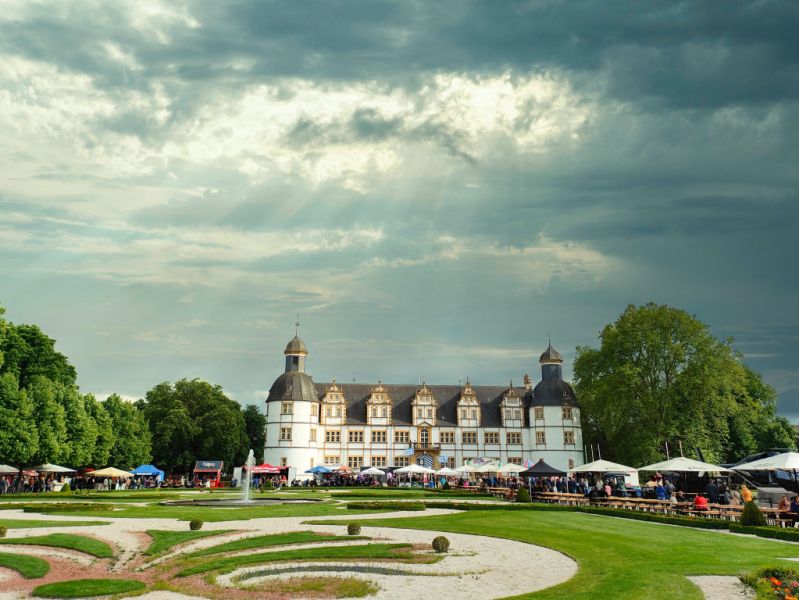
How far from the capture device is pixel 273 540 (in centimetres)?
2080

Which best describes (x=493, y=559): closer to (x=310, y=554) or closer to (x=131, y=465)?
(x=310, y=554)

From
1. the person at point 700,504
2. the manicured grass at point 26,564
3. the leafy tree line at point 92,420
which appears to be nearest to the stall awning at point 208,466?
the leafy tree line at point 92,420

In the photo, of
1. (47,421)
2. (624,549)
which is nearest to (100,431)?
(47,421)

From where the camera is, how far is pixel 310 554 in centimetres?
1814

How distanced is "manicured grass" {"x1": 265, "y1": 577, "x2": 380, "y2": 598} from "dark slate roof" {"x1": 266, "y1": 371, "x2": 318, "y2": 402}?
72931 millimetres

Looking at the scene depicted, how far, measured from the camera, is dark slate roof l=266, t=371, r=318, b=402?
87188 millimetres

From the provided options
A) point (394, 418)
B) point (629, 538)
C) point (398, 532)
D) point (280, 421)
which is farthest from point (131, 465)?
point (629, 538)

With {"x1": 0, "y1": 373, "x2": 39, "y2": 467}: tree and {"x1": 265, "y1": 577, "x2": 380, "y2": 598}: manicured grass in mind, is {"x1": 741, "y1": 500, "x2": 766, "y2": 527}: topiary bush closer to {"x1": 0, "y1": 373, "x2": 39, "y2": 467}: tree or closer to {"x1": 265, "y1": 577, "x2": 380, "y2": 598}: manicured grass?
{"x1": 265, "y1": 577, "x2": 380, "y2": 598}: manicured grass

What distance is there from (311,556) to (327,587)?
12.0ft

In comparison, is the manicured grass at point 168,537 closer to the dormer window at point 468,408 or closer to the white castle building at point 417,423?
the white castle building at point 417,423

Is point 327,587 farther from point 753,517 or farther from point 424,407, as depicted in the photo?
point 424,407

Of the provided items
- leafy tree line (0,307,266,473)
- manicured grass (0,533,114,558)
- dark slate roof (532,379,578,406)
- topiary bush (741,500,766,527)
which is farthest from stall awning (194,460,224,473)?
topiary bush (741,500,766,527)

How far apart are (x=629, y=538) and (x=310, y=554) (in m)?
11.1

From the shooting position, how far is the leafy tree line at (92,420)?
52.2 meters
